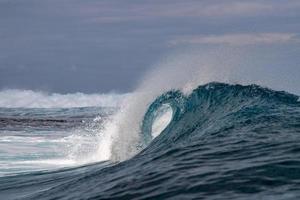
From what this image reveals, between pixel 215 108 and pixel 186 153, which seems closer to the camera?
pixel 186 153

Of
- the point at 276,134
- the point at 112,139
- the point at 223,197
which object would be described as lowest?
the point at 223,197

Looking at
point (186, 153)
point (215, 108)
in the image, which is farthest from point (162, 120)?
point (186, 153)

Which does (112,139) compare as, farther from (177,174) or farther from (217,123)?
(177,174)

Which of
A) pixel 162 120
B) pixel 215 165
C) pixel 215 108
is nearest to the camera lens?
pixel 215 165

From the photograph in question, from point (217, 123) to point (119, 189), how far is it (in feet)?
16.9

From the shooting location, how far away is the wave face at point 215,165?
6.83 metres

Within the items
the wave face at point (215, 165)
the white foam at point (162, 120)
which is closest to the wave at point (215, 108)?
the wave face at point (215, 165)

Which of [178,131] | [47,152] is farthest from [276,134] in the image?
[47,152]

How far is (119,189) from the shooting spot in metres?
7.65

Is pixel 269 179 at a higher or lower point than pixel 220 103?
lower

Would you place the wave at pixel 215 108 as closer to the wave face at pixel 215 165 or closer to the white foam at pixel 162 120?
the wave face at pixel 215 165

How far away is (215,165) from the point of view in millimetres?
8094

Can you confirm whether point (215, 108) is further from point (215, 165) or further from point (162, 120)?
point (215, 165)

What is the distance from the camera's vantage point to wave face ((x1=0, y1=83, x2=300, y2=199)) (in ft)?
22.4
